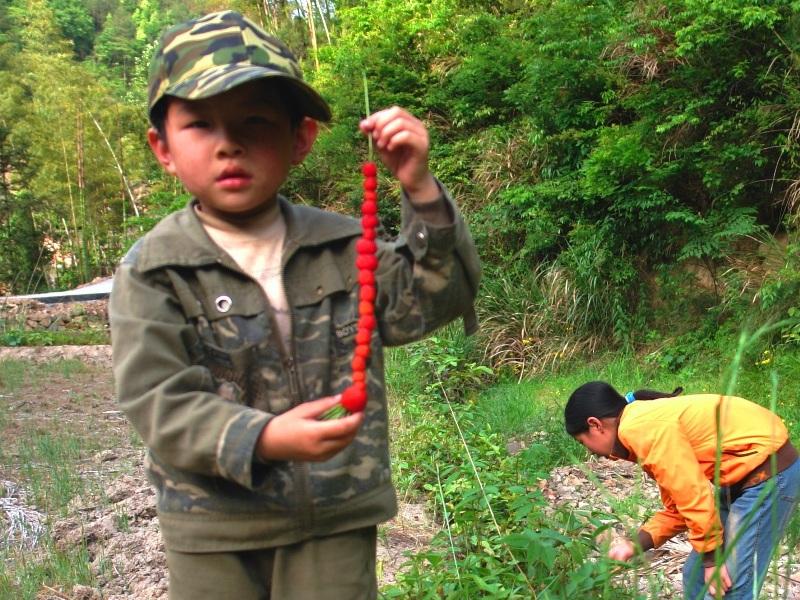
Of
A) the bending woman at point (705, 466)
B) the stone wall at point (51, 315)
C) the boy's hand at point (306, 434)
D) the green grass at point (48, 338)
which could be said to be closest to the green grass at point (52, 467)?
the bending woman at point (705, 466)

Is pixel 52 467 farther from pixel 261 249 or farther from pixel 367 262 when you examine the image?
pixel 367 262

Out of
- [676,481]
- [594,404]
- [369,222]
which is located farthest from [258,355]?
[594,404]

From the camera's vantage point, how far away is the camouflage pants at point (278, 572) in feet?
5.40

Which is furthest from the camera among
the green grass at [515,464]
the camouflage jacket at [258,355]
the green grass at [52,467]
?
the green grass at [52,467]

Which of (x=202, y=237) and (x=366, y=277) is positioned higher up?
(x=202, y=237)

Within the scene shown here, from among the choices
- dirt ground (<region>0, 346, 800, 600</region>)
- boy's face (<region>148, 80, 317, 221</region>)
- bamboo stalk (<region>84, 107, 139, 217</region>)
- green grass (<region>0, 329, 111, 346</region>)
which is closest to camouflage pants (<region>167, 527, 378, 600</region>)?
boy's face (<region>148, 80, 317, 221</region>)

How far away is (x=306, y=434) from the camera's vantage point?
1406 millimetres

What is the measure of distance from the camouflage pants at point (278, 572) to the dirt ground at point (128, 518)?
90cm

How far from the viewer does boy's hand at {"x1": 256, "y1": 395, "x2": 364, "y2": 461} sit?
4.59 feet

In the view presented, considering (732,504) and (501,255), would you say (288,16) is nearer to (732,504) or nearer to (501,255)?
(501,255)

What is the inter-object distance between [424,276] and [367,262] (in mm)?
148

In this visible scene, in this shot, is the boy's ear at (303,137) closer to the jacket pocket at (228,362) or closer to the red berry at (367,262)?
the red berry at (367,262)

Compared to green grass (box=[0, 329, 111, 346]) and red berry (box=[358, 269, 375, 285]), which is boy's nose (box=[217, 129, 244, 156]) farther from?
green grass (box=[0, 329, 111, 346])

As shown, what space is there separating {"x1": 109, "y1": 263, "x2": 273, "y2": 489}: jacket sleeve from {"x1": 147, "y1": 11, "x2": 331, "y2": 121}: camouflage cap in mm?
355
